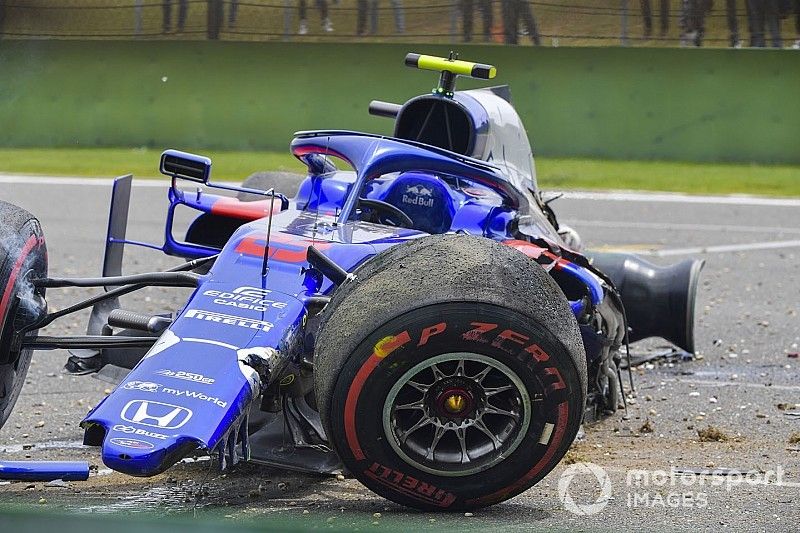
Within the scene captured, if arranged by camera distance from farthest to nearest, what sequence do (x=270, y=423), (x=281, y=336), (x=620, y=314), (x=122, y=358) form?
(x=620, y=314) → (x=122, y=358) → (x=270, y=423) → (x=281, y=336)

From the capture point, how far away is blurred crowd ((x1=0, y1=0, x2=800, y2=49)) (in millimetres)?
7242

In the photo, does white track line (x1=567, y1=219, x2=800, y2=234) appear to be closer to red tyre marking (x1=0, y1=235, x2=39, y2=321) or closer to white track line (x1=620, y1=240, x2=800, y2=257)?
white track line (x1=620, y1=240, x2=800, y2=257)

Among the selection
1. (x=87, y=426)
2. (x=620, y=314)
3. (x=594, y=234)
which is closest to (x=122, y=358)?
(x=87, y=426)

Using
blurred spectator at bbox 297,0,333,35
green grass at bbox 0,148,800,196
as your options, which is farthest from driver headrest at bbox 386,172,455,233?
green grass at bbox 0,148,800,196

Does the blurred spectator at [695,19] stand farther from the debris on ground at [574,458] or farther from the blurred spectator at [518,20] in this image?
the debris on ground at [574,458]

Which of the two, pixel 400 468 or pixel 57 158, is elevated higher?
pixel 400 468

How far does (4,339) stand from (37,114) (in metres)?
12.6

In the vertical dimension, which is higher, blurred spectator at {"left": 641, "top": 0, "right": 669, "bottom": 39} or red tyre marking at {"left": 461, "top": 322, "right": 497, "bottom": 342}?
blurred spectator at {"left": 641, "top": 0, "right": 669, "bottom": 39}

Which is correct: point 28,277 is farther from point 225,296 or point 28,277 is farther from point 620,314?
point 620,314

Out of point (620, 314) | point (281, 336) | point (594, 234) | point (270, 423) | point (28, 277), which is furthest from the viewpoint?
point (594, 234)

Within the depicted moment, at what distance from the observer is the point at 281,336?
15.1ft

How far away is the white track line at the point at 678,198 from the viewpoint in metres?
14.6

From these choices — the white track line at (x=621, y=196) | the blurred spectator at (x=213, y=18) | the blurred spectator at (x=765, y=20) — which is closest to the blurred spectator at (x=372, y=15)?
the blurred spectator at (x=213, y=18)

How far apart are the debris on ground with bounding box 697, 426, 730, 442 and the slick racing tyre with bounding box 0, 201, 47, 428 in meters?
2.94
